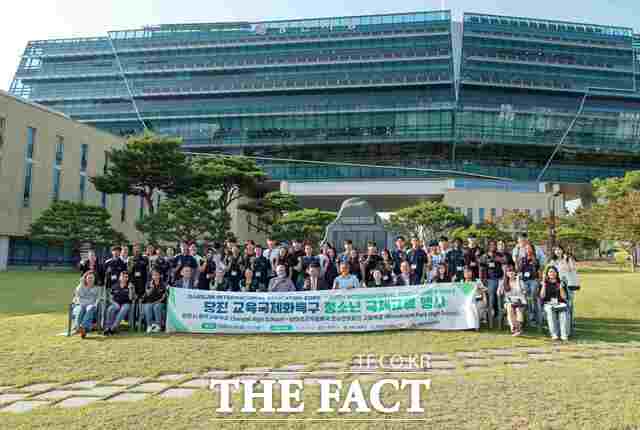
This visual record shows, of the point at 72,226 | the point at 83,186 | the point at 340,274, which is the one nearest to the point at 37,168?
the point at 83,186

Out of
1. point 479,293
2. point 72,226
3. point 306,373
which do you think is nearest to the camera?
point 306,373

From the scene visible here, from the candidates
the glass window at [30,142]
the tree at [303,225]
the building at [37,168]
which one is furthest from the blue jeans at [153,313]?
the tree at [303,225]

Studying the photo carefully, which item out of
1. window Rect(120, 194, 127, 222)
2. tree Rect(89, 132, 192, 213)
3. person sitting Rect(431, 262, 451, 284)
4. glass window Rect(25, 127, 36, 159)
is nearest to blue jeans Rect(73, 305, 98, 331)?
person sitting Rect(431, 262, 451, 284)

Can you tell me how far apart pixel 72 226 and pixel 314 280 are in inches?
948

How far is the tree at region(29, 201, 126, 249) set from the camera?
28859 mm

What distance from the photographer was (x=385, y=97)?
65938 millimetres

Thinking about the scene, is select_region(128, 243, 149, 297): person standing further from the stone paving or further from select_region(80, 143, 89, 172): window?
select_region(80, 143, 89, 172): window

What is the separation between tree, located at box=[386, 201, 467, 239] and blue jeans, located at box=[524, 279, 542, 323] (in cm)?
2901

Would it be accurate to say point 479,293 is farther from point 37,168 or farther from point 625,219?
point 37,168

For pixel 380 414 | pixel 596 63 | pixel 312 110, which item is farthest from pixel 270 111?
pixel 380 414

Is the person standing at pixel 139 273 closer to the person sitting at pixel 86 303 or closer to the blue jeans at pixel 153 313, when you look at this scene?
the blue jeans at pixel 153 313

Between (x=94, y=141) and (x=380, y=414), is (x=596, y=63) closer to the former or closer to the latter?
(x=94, y=141)

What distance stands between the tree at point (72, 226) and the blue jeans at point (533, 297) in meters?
26.6

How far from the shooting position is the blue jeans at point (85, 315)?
28.1 feet
